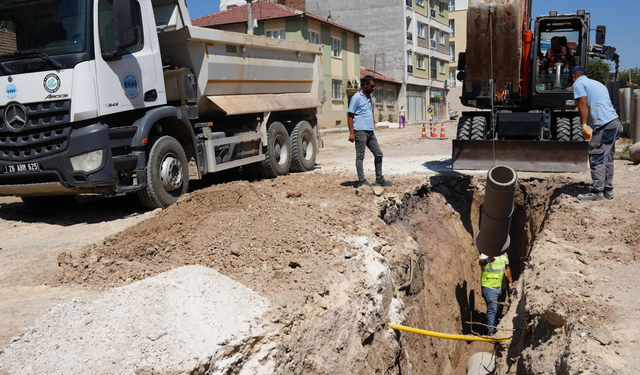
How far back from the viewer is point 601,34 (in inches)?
396

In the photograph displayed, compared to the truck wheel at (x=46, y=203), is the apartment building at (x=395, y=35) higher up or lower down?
higher up

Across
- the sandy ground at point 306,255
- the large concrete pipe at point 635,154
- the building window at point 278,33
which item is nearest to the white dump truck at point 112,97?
the sandy ground at point 306,255

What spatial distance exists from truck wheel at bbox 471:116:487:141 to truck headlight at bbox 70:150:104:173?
252 inches

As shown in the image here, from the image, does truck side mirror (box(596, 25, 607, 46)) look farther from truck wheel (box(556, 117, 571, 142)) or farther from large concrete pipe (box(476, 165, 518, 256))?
large concrete pipe (box(476, 165, 518, 256))

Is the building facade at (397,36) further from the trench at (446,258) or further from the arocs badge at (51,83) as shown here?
the arocs badge at (51,83)

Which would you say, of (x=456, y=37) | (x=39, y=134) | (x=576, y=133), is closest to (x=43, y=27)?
(x=39, y=134)

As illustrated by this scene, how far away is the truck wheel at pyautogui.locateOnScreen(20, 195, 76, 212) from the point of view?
825cm

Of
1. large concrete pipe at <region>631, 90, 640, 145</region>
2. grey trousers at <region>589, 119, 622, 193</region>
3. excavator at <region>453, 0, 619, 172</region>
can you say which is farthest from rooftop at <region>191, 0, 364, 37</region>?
grey trousers at <region>589, 119, 622, 193</region>

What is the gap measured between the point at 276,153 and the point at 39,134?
504 cm

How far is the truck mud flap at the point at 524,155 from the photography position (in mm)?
9344

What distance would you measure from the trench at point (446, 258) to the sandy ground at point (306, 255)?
0.20 ft

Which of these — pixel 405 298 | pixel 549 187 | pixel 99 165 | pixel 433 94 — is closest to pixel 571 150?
pixel 549 187

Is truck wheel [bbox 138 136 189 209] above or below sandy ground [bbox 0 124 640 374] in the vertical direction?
above

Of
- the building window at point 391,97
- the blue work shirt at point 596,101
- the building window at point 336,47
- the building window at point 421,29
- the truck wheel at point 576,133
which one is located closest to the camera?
the blue work shirt at point 596,101
